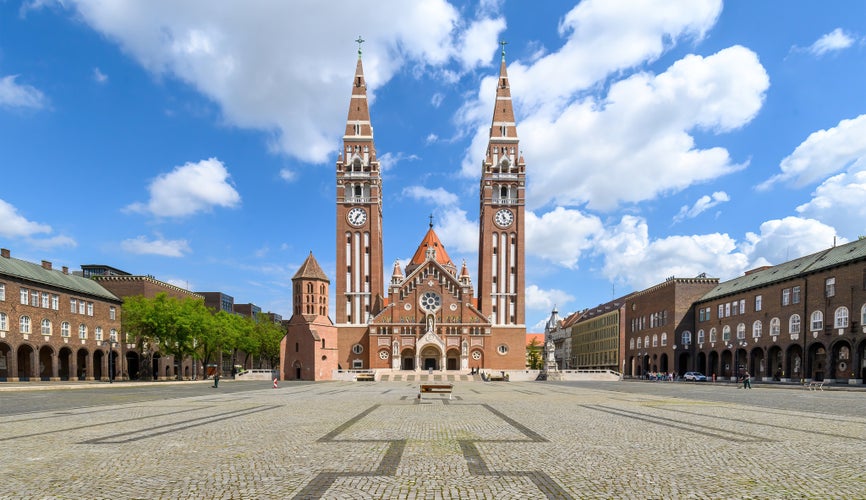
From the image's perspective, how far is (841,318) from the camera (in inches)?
1762

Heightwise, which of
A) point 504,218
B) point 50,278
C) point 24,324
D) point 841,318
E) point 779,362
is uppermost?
point 504,218

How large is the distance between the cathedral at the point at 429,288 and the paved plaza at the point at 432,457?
192 ft

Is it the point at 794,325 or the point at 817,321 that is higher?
the point at 817,321

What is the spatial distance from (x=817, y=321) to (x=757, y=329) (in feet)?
30.2

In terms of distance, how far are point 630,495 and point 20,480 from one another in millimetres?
8146

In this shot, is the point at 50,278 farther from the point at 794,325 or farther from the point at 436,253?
the point at 794,325

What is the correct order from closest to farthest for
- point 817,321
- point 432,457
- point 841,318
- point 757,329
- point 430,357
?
point 432,457 → point 841,318 → point 817,321 → point 757,329 → point 430,357

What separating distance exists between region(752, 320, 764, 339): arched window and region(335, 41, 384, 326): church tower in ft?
152

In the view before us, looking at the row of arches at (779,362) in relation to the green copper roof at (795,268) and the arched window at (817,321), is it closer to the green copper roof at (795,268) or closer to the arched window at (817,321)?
the arched window at (817,321)

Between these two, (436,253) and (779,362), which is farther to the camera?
(436,253)

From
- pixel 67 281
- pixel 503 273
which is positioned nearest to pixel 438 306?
pixel 503 273

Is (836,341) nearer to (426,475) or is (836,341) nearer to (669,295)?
(669,295)

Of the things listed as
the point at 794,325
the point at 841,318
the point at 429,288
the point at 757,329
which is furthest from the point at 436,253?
the point at 841,318

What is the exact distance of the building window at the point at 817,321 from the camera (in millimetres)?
46938
